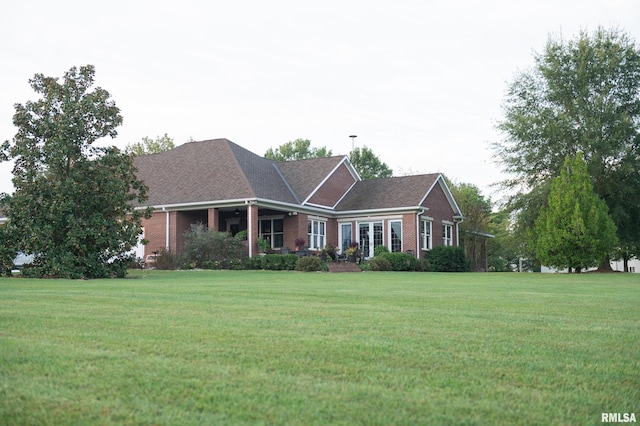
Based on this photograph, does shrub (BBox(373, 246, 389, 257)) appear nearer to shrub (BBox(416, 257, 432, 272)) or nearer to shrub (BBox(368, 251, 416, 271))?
shrub (BBox(368, 251, 416, 271))

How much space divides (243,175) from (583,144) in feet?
52.8

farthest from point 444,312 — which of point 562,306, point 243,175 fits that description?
point 243,175

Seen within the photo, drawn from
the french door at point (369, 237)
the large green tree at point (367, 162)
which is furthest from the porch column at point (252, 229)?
the large green tree at point (367, 162)

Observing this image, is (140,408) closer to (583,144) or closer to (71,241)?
(71,241)

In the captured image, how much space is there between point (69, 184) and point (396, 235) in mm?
18454

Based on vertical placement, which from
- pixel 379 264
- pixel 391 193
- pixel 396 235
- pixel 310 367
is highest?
pixel 391 193

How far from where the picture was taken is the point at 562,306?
895 centimetres

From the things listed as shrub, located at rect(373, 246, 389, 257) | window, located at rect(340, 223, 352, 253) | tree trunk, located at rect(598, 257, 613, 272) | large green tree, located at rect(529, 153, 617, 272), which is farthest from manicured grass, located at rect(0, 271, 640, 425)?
window, located at rect(340, 223, 352, 253)

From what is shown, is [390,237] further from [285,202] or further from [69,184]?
[69,184]

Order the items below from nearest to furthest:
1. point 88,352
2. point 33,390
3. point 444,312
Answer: point 33,390
point 88,352
point 444,312

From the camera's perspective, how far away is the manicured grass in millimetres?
3248

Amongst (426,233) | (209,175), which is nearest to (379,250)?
(426,233)

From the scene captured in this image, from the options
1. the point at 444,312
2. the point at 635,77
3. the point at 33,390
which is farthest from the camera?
the point at 635,77

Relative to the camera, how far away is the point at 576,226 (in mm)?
26453
